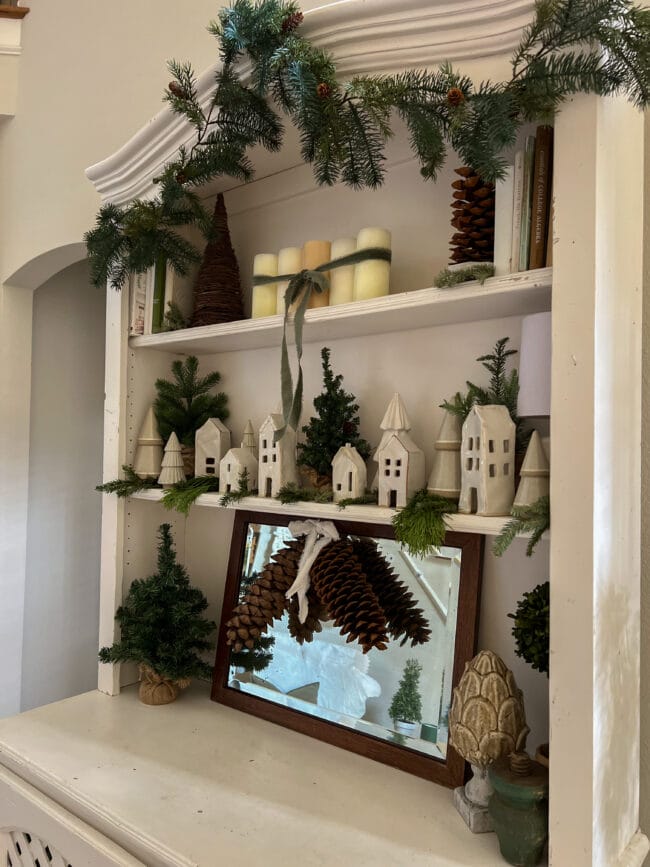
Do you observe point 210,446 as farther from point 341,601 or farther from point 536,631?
point 536,631

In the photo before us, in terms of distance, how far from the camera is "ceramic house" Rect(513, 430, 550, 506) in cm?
87

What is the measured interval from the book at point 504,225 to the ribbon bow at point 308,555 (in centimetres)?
55

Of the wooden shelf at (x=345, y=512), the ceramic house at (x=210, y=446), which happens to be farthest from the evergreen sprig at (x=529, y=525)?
the ceramic house at (x=210, y=446)

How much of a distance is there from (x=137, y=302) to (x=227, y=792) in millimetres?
985

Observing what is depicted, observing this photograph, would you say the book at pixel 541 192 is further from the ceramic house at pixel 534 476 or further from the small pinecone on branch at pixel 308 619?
the small pinecone on branch at pixel 308 619

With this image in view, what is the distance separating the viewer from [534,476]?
2.88 feet

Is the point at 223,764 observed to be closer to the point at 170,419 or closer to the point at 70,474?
the point at 170,419

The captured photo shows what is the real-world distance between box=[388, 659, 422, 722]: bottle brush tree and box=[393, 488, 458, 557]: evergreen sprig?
0.90ft

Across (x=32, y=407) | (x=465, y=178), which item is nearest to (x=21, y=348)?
(x=32, y=407)

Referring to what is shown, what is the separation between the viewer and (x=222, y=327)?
122cm

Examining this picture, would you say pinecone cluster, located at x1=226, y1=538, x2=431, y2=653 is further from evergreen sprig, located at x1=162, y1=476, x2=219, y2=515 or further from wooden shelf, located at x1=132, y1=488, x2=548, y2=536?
evergreen sprig, located at x1=162, y1=476, x2=219, y2=515

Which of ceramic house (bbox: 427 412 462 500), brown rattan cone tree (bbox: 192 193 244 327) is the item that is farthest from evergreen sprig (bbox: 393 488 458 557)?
brown rattan cone tree (bbox: 192 193 244 327)

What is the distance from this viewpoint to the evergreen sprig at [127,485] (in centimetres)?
134

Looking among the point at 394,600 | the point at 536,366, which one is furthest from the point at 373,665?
the point at 536,366
